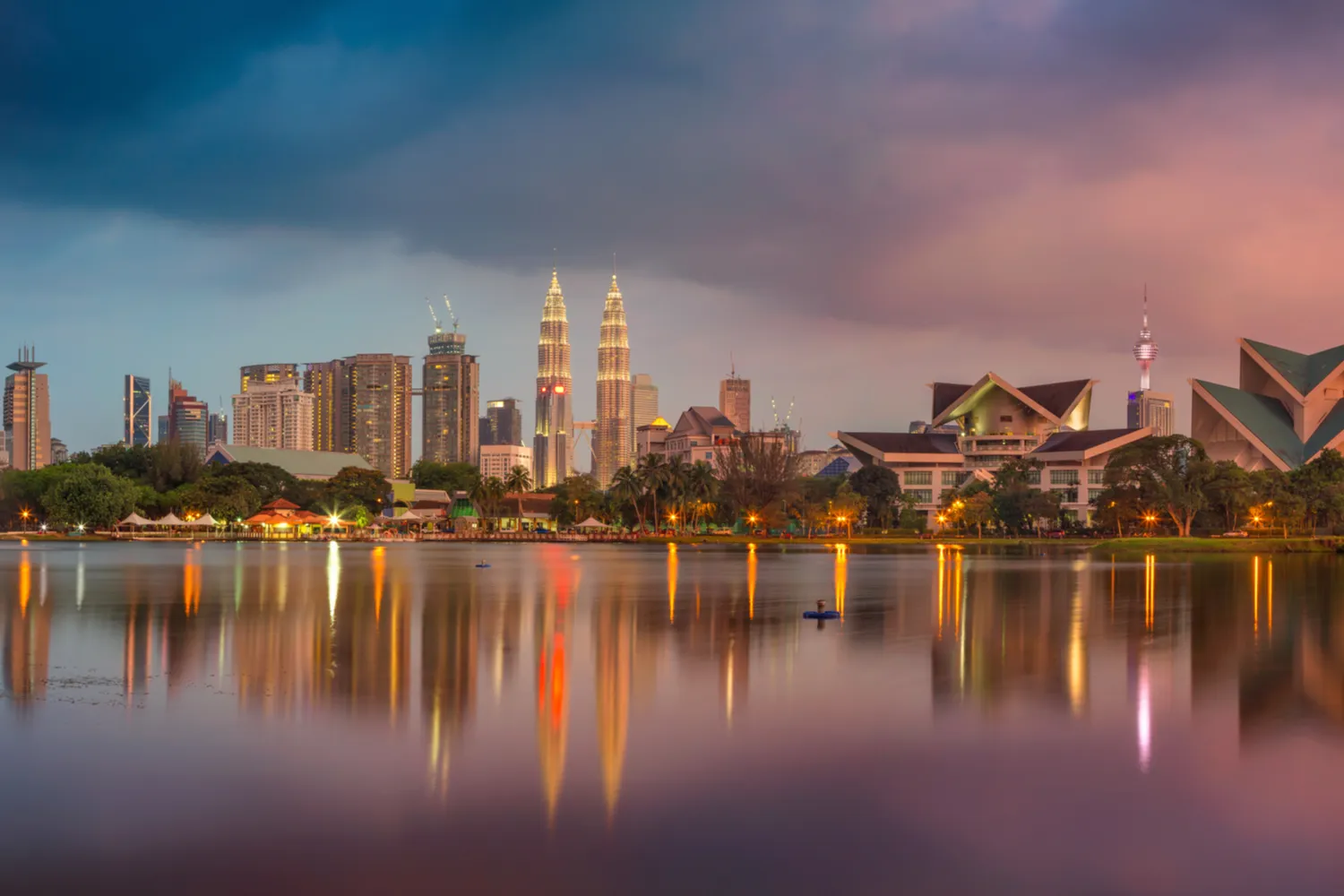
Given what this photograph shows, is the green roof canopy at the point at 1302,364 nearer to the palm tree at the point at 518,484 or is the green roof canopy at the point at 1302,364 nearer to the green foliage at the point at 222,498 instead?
the palm tree at the point at 518,484

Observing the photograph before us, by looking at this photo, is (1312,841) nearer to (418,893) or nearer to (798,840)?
(798,840)

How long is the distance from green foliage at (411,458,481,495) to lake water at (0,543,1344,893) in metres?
158

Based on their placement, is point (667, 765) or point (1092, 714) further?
point (1092, 714)

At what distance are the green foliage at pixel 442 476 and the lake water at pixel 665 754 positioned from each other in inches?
6212

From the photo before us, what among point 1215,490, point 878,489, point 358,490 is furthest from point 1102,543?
point 358,490

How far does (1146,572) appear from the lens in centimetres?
5353

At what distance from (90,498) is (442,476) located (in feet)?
284

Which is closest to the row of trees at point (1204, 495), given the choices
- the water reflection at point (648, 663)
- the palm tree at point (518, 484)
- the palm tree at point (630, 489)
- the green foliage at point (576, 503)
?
the palm tree at point (630, 489)

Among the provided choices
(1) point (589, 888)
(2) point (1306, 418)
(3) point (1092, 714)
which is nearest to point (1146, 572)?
(3) point (1092, 714)

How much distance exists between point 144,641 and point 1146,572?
4334cm

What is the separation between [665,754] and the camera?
44.3 ft

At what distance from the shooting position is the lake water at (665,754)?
9570 mm

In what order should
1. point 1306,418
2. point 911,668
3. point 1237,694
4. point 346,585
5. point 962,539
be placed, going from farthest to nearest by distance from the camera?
point 1306,418 < point 962,539 < point 346,585 < point 911,668 < point 1237,694

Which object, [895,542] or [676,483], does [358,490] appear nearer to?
[676,483]
